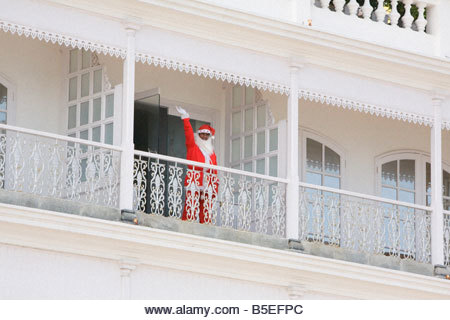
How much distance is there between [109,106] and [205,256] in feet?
7.50

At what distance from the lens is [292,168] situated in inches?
730

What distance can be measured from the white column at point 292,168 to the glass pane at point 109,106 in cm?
215

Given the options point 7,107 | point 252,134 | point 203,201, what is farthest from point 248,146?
point 7,107

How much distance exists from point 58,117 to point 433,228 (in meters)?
4.92

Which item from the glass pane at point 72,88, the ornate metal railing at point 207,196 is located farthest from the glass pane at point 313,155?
the glass pane at point 72,88

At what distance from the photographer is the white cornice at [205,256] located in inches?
658

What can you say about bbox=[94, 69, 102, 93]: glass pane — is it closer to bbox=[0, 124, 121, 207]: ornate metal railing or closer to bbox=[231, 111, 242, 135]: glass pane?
bbox=[0, 124, 121, 207]: ornate metal railing

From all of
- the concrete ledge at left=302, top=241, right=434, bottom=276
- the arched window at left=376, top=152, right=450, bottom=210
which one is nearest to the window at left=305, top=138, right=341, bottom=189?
the arched window at left=376, top=152, right=450, bottom=210

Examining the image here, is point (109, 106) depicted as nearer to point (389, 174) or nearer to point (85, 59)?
point (85, 59)

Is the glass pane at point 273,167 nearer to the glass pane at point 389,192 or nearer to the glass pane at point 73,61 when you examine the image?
the glass pane at point 389,192

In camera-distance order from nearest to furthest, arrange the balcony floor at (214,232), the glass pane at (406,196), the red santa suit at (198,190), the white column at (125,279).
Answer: the balcony floor at (214,232), the white column at (125,279), the red santa suit at (198,190), the glass pane at (406,196)

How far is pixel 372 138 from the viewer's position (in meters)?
21.4
